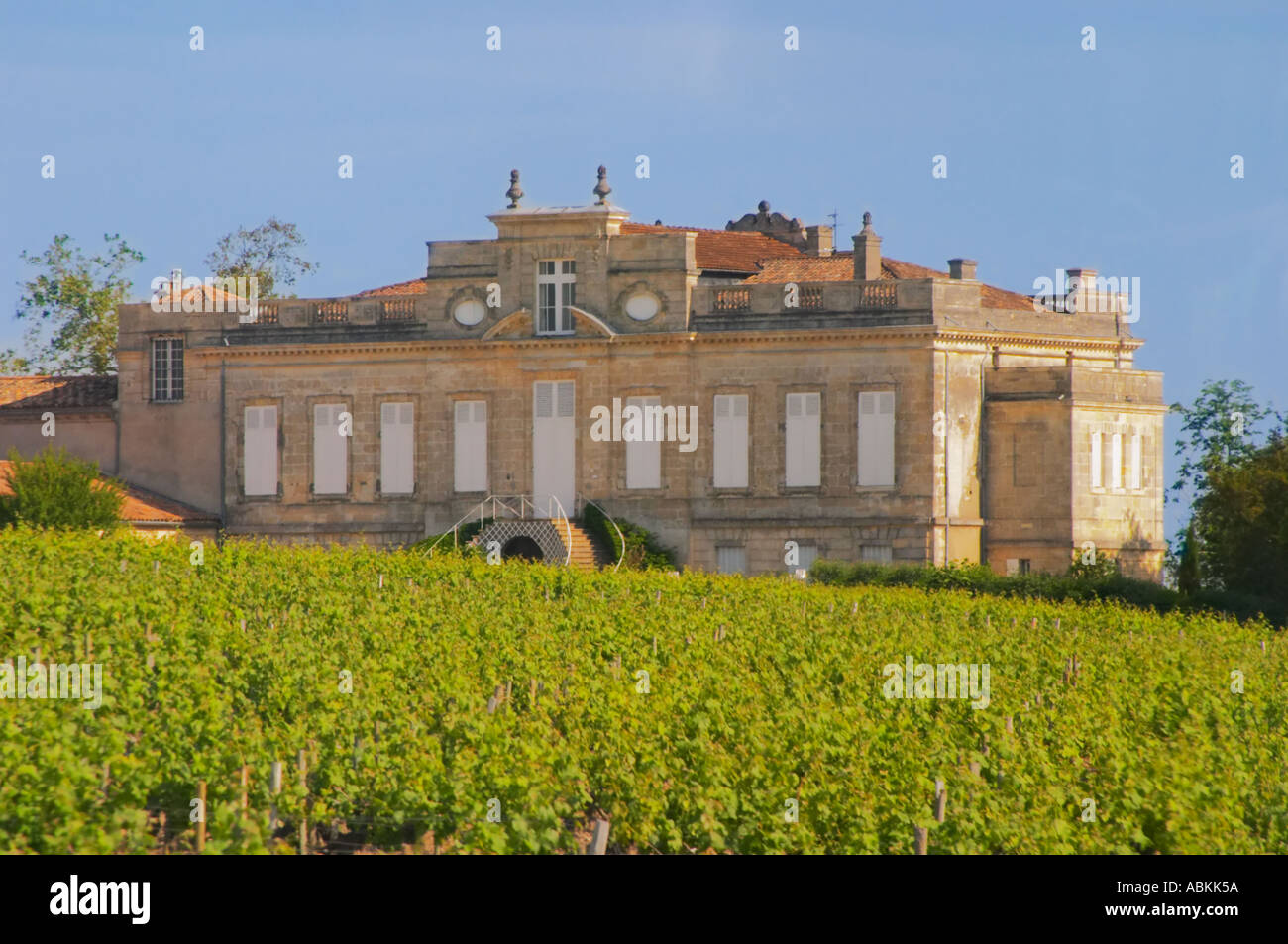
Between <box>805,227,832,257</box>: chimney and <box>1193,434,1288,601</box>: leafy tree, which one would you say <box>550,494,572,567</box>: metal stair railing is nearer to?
<box>805,227,832,257</box>: chimney

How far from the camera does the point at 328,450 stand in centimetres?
4659

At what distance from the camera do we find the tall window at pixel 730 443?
44.3 meters

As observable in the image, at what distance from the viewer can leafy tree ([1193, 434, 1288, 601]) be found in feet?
138

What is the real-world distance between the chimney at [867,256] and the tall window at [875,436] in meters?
3.87

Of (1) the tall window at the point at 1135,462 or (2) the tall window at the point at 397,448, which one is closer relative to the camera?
(1) the tall window at the point at 1135,462

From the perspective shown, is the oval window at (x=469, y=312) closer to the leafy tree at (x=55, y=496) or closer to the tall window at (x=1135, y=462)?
the leafy tree at (x=55, y=496)

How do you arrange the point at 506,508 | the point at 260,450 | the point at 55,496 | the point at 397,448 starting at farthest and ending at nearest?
the point at 260,450 → the point at 397,448 → the point at 506,508 → the point at 55,496

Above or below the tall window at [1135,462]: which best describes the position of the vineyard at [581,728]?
below

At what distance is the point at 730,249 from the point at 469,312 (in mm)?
7556

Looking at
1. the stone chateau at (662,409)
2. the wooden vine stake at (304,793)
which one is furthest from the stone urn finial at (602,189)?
the wooden vine stake at (304,793)

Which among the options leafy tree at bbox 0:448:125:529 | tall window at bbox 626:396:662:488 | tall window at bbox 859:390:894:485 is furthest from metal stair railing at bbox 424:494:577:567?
leafy tree at bbox 0:448:125:529

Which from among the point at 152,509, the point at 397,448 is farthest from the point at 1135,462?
the point at 152,509

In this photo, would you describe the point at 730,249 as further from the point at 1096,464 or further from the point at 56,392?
the point at 56,392

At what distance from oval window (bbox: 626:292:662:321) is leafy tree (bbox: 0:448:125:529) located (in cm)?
1103
